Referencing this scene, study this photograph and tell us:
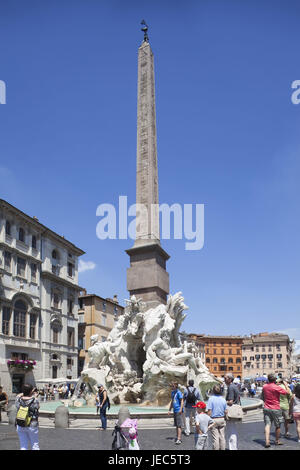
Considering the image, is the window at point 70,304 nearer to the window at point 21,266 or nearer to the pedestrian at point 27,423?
the window at point 21,266

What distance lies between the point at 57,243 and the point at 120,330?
23247mm

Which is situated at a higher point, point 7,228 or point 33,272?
point 7,228

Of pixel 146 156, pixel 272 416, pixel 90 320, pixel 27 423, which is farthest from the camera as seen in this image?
pixel 90 320

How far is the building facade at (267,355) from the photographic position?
89.5 metres

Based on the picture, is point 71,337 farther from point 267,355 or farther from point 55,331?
point 267,355

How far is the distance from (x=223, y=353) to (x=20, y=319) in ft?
217

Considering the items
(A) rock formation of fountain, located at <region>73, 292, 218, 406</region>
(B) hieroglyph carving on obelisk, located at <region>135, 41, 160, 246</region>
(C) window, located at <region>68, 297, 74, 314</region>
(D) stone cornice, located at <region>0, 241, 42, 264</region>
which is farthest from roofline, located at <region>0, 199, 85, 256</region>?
(A) rock formation of fountain, located at <region>73, 292, 218, 406</region>

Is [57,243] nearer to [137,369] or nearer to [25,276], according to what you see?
[25,276]

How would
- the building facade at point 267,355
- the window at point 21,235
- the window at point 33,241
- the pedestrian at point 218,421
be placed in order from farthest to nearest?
the building facade at point 267,355
the window at point 33,241
the window at point 21,235
the pedestrian at point 218,421

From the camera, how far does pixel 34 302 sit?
34.2m

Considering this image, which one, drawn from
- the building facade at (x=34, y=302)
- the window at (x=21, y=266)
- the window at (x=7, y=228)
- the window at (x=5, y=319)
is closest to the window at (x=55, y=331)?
the building facade at (x=34, y=302)


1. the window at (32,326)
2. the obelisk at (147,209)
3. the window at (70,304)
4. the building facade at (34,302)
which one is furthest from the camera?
the window at (70,304)

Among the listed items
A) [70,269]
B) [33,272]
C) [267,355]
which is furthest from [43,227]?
[267,355]

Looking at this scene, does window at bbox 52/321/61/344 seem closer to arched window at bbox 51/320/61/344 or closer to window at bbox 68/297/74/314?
arched window at bbox 51/320/61/344
